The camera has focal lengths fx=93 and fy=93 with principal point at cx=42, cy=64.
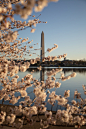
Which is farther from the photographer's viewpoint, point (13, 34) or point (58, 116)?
point (58, 116)

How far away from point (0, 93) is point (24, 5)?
1.81 metres

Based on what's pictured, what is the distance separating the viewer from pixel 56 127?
6.89ft

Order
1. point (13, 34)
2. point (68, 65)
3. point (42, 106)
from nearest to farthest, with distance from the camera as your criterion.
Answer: point (13, 34) → point (42, 106) → point (68, 65)

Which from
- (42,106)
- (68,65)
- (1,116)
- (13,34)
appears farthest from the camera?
(68,65)

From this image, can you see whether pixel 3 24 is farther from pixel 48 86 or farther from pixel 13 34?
pixel 48 86

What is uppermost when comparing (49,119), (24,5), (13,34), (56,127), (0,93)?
(24,5)

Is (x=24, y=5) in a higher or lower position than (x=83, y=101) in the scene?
higher

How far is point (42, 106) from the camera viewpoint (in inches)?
65.6

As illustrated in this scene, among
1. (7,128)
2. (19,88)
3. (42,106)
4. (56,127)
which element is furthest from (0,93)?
(56,127)

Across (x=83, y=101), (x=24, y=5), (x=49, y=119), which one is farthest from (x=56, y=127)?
(x=24, y=5)

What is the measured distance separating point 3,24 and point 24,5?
0.72ft

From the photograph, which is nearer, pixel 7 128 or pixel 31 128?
pixel 7 128

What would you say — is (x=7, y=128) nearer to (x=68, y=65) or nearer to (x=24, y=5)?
(x=24, y=5)

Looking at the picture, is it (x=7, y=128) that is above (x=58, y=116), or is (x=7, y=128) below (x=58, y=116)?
below
